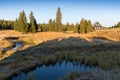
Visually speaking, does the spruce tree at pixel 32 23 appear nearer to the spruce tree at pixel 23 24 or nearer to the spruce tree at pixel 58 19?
the spruce tree at pixel 23 24

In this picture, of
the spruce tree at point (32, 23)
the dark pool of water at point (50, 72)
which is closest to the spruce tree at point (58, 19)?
the spruce tree at point (32, 23)

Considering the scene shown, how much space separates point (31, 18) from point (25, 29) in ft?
20.8

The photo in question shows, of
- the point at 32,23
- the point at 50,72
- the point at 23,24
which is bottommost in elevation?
the point at 50,72

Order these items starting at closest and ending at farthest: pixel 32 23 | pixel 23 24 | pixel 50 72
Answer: pixel 50 72
pixel 23 24
pixel 32 23

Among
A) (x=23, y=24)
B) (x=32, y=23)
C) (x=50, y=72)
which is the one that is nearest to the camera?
(x=50, y=72)

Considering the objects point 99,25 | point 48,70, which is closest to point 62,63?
point 48,70

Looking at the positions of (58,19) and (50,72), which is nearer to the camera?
(50,72)

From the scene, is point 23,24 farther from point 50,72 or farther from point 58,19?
point 50,72

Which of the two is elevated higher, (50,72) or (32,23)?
(32,23)

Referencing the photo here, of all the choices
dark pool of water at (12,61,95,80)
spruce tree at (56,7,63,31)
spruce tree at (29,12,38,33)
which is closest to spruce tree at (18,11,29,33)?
spruce tree at (29,12,38,33)

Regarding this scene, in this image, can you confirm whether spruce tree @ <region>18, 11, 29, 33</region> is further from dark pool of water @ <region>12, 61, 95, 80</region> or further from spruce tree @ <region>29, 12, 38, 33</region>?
dark pool of water @ <region>12, 61, 95, 80</region>

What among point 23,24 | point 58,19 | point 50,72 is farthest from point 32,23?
point 50,72

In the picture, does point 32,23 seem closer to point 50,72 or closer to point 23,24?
point 23,24

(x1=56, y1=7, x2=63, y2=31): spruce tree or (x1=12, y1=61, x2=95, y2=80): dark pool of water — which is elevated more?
(x1=56, y1=7, x2=63, y2=31): spruce tree
